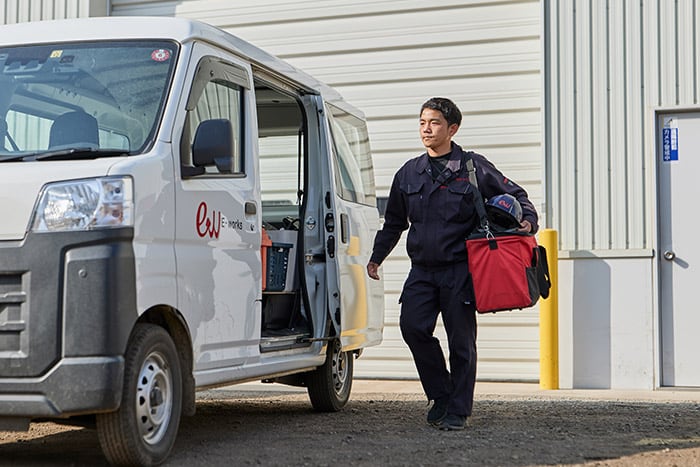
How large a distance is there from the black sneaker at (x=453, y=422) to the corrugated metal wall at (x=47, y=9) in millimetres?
7147

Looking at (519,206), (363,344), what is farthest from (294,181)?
(519,206)

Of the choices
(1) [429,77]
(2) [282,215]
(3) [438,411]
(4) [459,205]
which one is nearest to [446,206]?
(4) [459,205]

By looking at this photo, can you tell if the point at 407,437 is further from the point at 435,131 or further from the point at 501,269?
the point at 435,131

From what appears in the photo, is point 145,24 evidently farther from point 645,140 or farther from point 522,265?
point 645,140

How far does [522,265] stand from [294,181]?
214 cm

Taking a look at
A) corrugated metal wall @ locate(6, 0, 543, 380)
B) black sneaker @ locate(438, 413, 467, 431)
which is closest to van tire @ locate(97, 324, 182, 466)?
black sneaker @ locate(438, 413, 467, 431)

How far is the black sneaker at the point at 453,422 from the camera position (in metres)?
6.61

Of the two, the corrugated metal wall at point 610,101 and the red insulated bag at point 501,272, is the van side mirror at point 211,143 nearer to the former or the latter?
the red insulated bag at point 501,272

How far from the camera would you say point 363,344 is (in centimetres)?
806

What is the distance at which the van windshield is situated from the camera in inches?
207

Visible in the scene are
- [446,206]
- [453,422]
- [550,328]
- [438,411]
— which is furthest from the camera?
[550,328]

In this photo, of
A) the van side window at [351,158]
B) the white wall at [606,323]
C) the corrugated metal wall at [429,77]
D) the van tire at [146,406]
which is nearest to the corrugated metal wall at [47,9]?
the corrugated metal wall at [429,77]

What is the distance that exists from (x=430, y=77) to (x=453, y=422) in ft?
16.9

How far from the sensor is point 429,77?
11.0m
